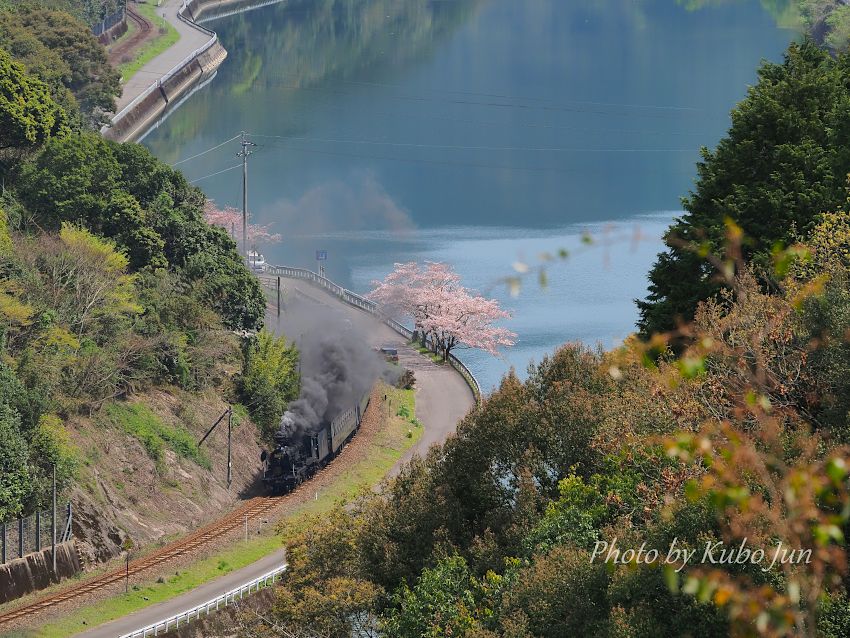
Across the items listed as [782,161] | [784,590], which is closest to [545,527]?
[784,590]

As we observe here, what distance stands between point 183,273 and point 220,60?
85034 mm

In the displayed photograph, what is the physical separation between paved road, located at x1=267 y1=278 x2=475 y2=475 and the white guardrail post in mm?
14853

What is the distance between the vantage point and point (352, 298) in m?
76.5

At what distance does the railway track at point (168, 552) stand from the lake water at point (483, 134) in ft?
68.0

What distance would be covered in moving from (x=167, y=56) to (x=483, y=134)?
4025 centimetres

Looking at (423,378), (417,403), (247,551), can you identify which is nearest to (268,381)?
(417,403)

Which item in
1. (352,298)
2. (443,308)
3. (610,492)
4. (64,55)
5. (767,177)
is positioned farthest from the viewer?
(64,55)

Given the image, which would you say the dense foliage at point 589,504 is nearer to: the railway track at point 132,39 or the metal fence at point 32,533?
the metal fence at point 32,533

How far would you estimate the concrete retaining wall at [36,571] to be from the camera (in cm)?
3828

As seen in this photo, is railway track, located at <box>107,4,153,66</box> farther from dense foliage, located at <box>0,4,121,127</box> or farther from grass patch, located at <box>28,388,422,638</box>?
grass patch, located at <box>28,388,422,638</box>

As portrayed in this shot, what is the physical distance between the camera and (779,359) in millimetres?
24500

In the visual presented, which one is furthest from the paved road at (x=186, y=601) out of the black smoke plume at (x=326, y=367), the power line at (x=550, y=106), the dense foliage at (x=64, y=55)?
the power line at (x=550, y=106)

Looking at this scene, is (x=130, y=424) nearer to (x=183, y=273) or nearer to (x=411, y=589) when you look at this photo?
(x=183, y=273)

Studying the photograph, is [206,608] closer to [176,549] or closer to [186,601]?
[186,601]
